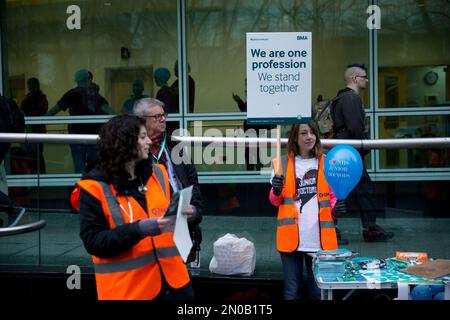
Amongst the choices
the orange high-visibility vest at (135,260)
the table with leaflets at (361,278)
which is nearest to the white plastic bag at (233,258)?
the table with leaflets at (361,278)

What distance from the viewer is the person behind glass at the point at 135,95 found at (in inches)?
369

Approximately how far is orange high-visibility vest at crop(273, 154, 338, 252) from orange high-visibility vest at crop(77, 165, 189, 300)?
4.95 feet

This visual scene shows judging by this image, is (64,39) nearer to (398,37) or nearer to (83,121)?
(83,121)

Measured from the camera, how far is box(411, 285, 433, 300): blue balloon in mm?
4453

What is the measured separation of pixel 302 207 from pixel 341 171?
420mm

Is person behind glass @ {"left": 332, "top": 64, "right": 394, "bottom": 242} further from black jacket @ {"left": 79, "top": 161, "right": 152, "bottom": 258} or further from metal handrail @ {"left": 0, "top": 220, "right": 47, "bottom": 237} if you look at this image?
metal handrail @ {"left": 0, "top": 220, "right": 47, "bottom": 237}

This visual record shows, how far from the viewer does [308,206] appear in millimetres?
5258

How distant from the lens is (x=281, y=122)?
511cm

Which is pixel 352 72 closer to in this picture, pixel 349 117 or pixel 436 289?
pixel 349 117

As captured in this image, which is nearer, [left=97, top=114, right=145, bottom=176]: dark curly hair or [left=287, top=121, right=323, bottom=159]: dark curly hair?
[left=97, top=114, right=145, bottom=176]: dark curly hair

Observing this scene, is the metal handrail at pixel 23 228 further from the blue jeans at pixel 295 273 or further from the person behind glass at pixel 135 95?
the person behind glass at pixel 135 95

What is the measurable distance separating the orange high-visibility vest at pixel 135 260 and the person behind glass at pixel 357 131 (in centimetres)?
256

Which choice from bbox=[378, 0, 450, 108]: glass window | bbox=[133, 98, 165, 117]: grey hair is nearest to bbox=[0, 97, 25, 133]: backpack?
bbox=[133, 98, 165, 117]: grey hair

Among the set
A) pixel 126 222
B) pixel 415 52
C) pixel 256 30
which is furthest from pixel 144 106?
pixel 415 52
